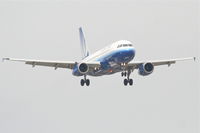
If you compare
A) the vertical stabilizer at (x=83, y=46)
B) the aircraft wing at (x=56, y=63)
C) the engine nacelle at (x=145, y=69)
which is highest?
the vertical stabilizer at (x=83, y=46)

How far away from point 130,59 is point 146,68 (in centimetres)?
565

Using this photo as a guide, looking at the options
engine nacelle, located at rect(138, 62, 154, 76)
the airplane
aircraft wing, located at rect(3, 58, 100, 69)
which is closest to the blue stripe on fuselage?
the airplane

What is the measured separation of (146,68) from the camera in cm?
8200

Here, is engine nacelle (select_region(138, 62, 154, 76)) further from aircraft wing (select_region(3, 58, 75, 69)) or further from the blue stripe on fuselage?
aircraft wing (select_region(3, 58, 75, 69))

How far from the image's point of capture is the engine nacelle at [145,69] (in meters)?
81.7

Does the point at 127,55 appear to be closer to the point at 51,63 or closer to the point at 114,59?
the point at 114,59

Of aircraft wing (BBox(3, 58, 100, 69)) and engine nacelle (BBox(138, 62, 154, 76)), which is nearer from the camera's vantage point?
aircraft wing (BBox(3, 58, 100, 69))

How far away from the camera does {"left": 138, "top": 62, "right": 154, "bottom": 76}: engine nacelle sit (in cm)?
8171

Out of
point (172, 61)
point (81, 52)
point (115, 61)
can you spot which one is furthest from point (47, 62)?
point (81, 52)

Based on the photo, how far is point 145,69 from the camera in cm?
8181

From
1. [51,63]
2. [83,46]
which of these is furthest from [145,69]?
[83,46]

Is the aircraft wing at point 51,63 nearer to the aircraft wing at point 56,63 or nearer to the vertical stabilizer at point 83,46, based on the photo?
the aircraft wing at point 56,63

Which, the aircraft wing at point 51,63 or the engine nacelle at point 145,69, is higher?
the aircraft wing at point 51,63

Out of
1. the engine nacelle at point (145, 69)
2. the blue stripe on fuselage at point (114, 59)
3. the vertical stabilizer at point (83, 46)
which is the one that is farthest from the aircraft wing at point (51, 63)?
the vertical stabilizer at point (83, 46)
